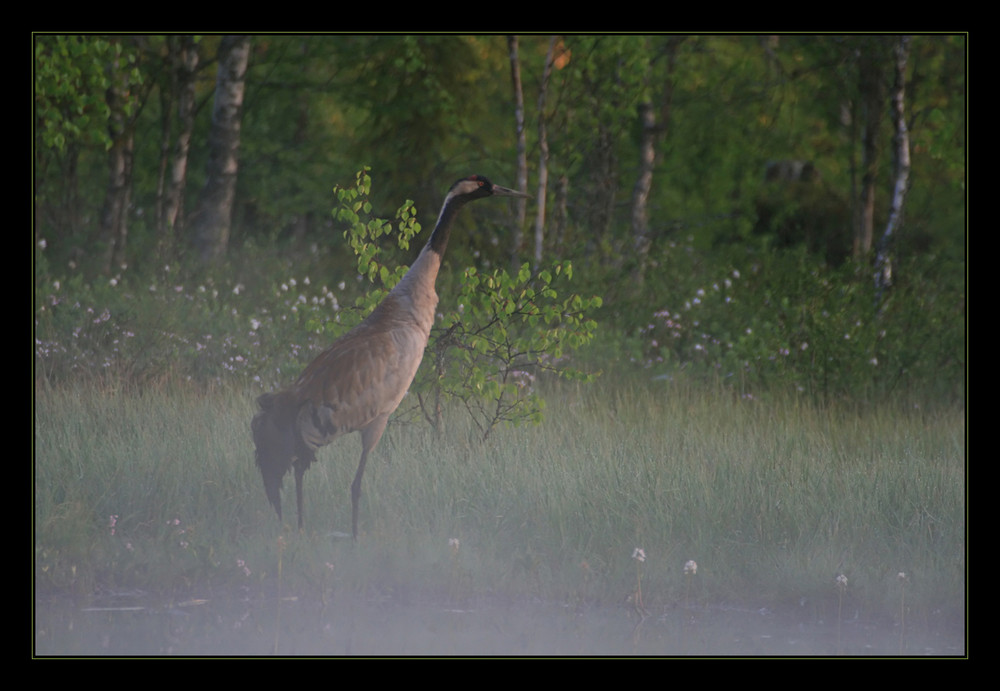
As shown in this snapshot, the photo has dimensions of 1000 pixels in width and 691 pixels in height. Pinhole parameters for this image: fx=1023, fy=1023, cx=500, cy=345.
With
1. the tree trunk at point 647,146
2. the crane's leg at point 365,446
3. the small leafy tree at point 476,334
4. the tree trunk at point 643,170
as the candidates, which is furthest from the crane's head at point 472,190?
the tree trunk at point 643,170

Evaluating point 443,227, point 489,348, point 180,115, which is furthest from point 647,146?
point 443,227

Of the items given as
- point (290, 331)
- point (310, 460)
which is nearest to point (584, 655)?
point (310, 460)

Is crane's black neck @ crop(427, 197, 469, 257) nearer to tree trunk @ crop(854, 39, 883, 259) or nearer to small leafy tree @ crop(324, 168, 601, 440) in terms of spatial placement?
small leafy tree @ crop(324, 168, 601, 440)

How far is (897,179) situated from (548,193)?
3.33 meters

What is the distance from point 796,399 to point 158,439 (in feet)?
13.3

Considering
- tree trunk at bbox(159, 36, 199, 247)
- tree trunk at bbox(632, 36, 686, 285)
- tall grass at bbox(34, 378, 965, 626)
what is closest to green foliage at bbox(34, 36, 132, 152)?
tree trunk at bbox(159, 36, 199, 247)

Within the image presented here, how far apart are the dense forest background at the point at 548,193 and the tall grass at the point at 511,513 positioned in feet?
3.20

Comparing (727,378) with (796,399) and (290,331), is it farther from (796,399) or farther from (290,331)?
(290,331)

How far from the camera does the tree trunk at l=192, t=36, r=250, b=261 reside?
30.7ft

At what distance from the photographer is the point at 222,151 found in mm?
9484

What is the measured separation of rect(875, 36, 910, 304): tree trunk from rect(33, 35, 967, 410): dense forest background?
23 mm

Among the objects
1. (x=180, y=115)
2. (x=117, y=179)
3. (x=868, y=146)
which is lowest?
(x=117, y=179)

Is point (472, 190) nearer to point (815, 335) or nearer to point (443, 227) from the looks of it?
point (443, 227)

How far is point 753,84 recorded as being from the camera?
9.58m
